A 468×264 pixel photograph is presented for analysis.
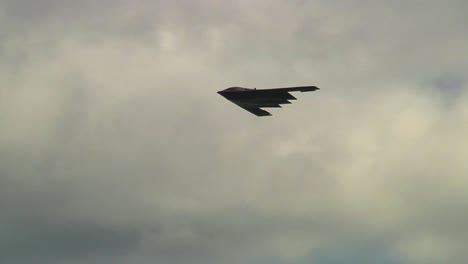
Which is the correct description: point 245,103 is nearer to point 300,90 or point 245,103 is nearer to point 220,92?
point 220,92

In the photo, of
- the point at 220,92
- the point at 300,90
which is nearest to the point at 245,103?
the point at 220,92

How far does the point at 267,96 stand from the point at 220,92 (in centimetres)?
442

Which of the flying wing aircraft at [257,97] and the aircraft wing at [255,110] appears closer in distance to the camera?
the flying wing aircraft at [257,97]

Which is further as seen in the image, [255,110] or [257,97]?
[255,110]

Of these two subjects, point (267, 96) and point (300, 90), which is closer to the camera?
point (300, 90)

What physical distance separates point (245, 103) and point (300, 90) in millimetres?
7447

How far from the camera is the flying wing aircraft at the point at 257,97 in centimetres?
5938

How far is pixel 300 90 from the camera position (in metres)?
56.6

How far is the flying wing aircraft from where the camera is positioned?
59375 mm

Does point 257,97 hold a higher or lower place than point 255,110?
Result: lower

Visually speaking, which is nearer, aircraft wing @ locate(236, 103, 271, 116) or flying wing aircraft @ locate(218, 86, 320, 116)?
flying wing aircraft @ locate(218, 86, 320, 116)

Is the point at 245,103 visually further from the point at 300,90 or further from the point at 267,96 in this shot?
the point at 300,90

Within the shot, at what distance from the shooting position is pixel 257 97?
2405 inches

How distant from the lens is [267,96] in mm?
60375
